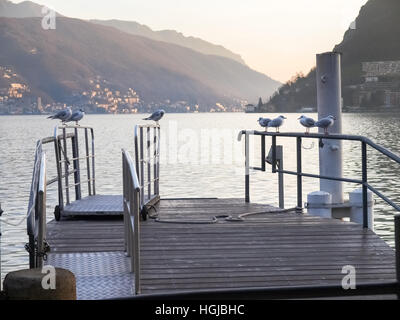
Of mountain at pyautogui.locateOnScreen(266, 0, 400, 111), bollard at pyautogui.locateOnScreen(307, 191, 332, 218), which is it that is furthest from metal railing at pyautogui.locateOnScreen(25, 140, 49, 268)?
mountain at pyautogui.locateOnScreen(266, 0, 400, 111)

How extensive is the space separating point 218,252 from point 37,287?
456 cm

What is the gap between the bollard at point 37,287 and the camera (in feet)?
10.2

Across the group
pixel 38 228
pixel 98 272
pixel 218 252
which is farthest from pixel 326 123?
pixel 38 228

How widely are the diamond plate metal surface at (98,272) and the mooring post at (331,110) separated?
5.35 meters

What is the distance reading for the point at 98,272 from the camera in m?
6.55

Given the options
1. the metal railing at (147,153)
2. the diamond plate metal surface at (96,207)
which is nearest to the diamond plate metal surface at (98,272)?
the diamond plate metal surface at (96,207)

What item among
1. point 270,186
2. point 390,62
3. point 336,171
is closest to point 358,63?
point 390,62

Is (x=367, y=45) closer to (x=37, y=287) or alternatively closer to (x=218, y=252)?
(x=218, y=252)

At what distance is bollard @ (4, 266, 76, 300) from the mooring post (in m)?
9.13

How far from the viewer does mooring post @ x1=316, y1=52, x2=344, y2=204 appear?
1209 centimetres

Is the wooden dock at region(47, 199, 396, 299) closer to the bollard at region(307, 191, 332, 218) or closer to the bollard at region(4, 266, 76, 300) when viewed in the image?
the bollard at region(307, 191, 332, 218)

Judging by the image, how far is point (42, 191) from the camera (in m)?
5.40
